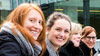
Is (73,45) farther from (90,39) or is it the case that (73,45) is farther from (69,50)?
(90,39)

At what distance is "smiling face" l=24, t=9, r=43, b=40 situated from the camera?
179 cm

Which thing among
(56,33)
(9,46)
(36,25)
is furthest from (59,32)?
(9,46)

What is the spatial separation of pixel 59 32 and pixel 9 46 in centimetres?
91

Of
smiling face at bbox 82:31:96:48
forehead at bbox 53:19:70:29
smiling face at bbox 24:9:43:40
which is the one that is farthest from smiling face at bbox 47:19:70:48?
smiling face at bbox 82:31:96:48

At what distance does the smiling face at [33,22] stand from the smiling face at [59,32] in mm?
489

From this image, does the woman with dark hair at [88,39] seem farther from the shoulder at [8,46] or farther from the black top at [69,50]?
the shoulder at [8,46]

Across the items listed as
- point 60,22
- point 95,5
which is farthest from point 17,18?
point 95,5

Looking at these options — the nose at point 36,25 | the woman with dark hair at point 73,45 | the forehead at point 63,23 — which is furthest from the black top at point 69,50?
the nose at point 36,25

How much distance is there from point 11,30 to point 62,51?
4.82 feet

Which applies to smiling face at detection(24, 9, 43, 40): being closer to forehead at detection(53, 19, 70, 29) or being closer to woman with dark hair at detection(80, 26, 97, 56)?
forehead at detection(53, 19, 70, 29)

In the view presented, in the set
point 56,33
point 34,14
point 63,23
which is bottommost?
point 56,33

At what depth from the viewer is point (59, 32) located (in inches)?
92.4

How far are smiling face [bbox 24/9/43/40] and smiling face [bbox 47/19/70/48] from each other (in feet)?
1.60

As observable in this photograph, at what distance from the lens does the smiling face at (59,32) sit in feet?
7.61
